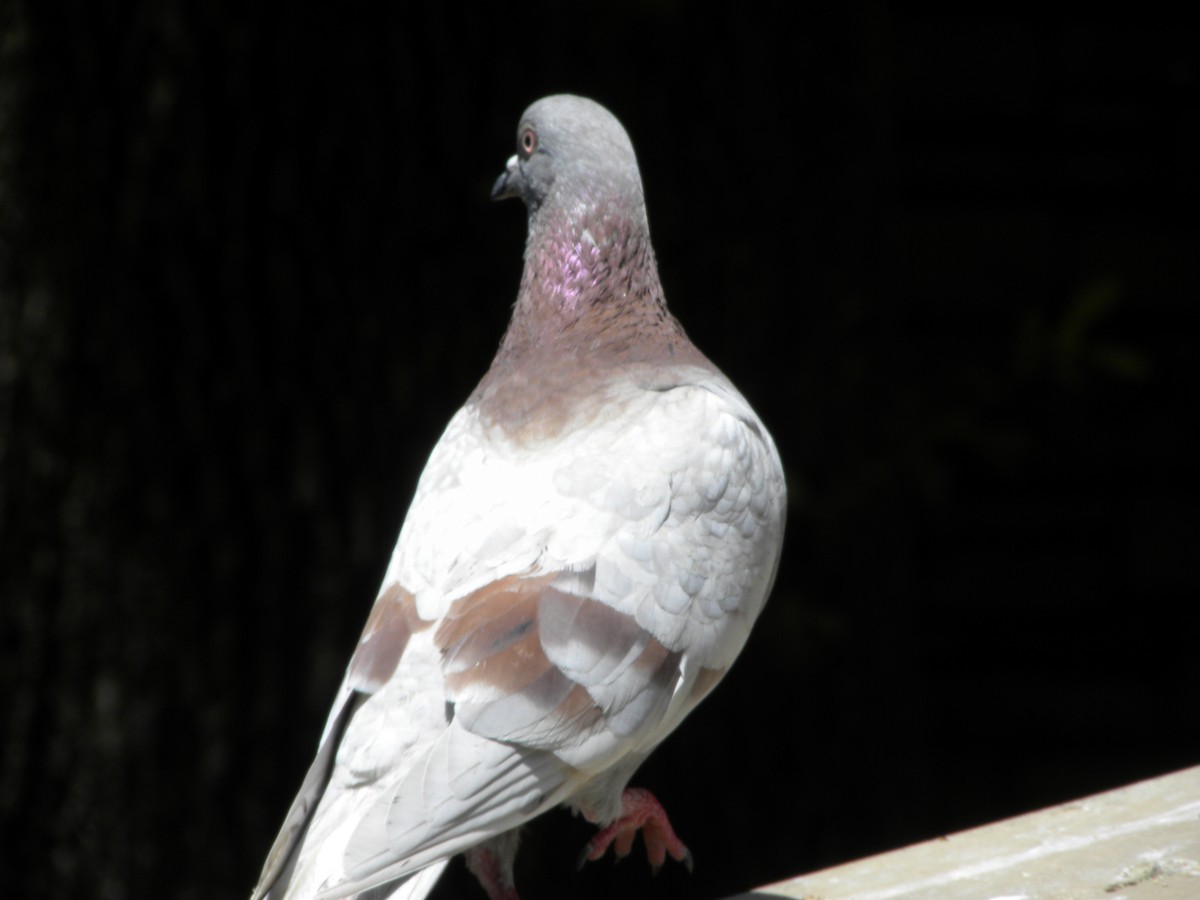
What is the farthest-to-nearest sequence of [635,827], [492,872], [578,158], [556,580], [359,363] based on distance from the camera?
1. [359,363]
2. [578,158]
3. [635,827]
4. [492,872]
5. [556,580]

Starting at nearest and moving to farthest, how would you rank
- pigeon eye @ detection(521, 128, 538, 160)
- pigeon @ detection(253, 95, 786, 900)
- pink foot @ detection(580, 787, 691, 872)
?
pigeon @ detection(253, 95, 786, 900) → pink foot @ detection(580, 787, 691, 872) → pigeon eye @ detection(521, 128, 538, 160)

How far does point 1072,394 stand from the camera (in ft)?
16.7

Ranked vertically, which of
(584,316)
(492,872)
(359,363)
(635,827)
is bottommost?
(635,827)

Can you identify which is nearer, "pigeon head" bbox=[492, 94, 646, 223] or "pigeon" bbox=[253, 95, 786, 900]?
"pigeon" bbox=[253, 95, 786, 900]

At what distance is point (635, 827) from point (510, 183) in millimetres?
1231

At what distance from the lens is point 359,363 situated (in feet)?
10.9

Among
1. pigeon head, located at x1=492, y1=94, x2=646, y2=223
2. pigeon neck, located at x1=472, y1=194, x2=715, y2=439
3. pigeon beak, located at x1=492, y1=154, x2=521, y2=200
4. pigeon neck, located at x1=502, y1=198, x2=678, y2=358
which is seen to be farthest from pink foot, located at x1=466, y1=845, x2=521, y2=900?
pigeon beak, located at x1=492, y1=154, x2=521, y2=200

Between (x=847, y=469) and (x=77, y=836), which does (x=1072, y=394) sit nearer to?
(x=847, y=469)

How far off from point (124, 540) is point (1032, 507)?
3.30 m

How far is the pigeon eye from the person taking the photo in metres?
2.78

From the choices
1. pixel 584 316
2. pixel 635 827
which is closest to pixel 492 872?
pixel 635 827

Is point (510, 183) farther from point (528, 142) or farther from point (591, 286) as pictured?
point (591, 286)

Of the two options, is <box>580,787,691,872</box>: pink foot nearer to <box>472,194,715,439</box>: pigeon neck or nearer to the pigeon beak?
<box>472,194,715,439</box>: pigeon neck

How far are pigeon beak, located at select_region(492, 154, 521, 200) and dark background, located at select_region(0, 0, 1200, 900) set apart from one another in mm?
523
